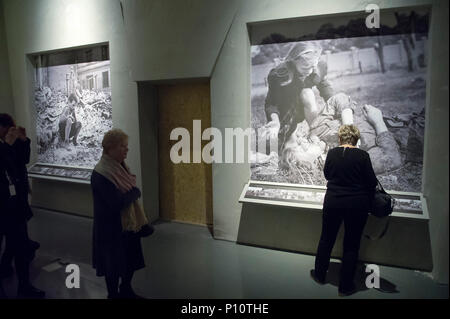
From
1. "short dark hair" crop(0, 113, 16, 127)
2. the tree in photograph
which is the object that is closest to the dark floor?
"short dark hair" crop(0, 113, 16, 127)

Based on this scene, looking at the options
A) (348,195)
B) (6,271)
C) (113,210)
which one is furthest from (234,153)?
(6,271)

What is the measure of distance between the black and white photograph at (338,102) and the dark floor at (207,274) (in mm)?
985

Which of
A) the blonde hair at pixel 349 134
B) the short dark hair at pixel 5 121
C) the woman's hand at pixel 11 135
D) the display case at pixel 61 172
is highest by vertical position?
the short dark hair at pixel 5 121

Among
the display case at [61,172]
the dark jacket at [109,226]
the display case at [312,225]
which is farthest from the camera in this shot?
the display case at [61,172]

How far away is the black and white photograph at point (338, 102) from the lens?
3.38 m

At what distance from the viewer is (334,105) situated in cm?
368

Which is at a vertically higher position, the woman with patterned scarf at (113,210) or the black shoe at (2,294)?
the woman with patterned scarf at (113,210)

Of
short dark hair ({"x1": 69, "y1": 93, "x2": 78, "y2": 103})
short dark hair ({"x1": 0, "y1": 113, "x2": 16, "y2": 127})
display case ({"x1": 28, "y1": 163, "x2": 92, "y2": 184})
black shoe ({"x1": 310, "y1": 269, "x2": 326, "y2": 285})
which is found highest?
short dark hair ({"x1": 69, "y1": 93, "x2": 78, "y2": 103})

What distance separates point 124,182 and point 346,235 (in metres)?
2.14

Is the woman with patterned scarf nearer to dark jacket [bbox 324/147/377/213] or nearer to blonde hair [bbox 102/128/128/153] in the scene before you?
blonde hair [bbox 102/128/128/153]

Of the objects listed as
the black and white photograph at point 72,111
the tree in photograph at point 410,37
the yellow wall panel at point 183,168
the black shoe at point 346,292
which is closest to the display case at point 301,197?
the black shoe at point 346,292

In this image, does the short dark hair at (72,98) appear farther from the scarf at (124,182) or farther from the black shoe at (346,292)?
the black shoe at (346,292)

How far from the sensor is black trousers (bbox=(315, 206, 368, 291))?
9.73 ft
